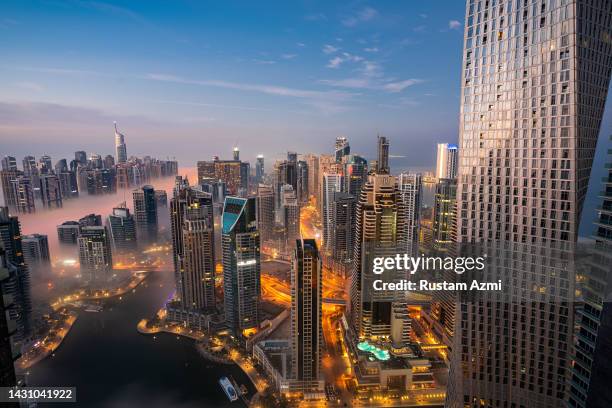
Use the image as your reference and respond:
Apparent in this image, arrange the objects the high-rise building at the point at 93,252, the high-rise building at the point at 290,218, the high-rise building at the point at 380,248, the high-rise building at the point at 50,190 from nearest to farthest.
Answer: the high-rise building at the point at 380,248, the high-rise building at the point at 93,252, the high-rise building at the point at 50,190, the high-rise building at the point at 290,218

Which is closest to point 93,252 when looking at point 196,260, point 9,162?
point 196,260

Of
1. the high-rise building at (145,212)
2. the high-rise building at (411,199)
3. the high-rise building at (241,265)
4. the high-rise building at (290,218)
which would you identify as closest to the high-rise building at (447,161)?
the high-rise building at (411,199)

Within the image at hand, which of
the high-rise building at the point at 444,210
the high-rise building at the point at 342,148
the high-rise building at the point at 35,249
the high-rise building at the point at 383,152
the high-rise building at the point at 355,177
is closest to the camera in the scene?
the high-rise building at the point at 383,152

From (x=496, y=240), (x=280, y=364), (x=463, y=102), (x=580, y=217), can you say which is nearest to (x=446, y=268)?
(x=496, y=240)

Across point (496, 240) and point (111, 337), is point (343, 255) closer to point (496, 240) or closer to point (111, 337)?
point (111, 337)

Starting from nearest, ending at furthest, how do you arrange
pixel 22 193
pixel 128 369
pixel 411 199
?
pixel 128 369
pixel 22 193
pixel 411 199

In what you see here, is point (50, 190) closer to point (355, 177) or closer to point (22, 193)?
point (22, 193)

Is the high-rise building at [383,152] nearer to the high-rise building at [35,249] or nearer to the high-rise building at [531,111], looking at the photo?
the high-rise building at [531,111]
